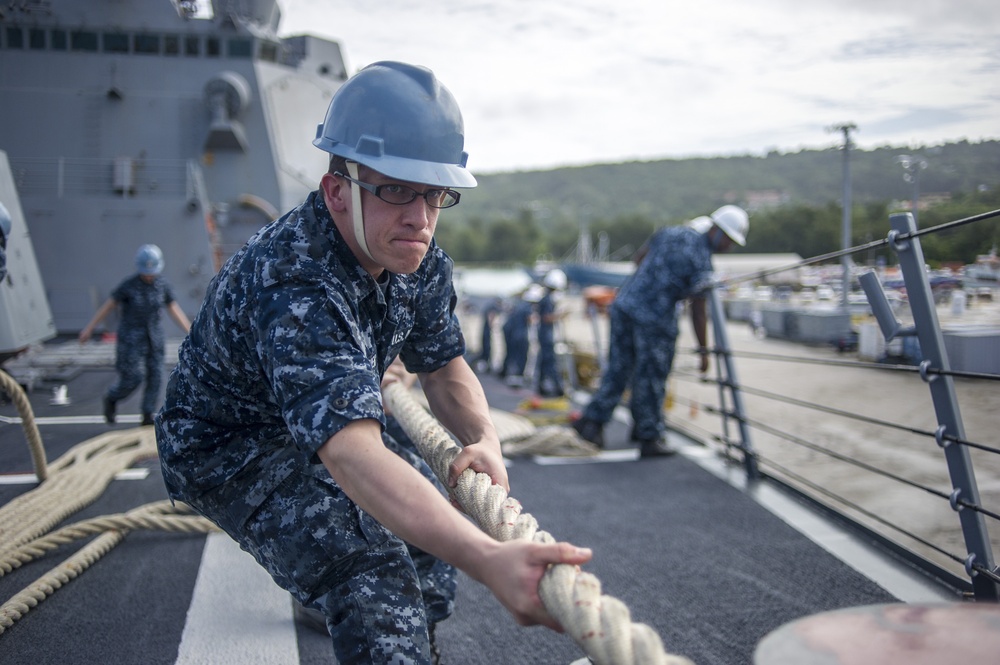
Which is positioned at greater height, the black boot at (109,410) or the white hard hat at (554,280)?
the white hard hat at (554,280)

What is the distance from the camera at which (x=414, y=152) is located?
151 centimetres

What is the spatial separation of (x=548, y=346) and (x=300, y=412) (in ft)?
33.3

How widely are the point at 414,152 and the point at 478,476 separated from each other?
27.0 inches

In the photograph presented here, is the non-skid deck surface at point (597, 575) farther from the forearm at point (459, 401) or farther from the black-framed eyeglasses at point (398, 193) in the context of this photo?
the black-framed eyeglasses at point (398, 193)

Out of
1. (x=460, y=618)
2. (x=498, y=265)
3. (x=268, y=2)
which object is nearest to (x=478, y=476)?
(x=460, y=618)

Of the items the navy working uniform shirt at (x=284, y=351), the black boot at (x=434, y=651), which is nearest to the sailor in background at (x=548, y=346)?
the black boot at (x=434, y=651)

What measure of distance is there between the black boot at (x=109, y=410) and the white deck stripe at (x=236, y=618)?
144 inches

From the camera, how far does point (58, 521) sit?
340 centimetres

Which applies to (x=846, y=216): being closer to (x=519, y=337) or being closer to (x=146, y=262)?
(x=146, y=262)

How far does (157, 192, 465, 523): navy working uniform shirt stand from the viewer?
1296 mm

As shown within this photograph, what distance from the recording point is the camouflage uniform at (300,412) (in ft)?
4.31

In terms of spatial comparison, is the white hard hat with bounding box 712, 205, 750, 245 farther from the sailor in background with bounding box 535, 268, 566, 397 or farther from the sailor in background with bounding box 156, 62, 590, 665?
the sailor in background with bounding box 535, 268, 566, 397

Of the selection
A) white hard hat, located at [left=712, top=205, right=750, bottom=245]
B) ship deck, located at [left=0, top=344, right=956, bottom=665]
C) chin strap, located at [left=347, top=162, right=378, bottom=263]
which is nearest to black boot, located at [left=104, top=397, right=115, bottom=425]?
ship deck, located at [left=0, top=344, right=956, bottom=665]

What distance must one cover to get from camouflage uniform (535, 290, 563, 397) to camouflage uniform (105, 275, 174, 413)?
590cm
